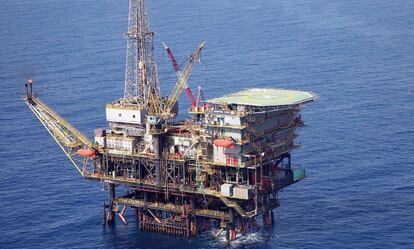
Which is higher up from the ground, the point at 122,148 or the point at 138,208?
the point at 122,148

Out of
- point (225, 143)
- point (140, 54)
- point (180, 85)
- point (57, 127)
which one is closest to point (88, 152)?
point (57, 127)

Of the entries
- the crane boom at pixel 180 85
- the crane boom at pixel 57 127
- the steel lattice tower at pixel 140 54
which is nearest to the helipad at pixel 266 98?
the crane boom at pixel 180 85

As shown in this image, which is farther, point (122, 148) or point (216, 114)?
point (122, 148)

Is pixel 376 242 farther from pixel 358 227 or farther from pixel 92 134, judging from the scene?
pixel 92 134

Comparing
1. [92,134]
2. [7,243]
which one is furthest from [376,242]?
[92,134]

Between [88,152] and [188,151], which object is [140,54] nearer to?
[88,152]

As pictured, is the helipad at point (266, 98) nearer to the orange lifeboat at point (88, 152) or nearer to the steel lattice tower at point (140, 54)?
the steel lattice tower at point (140, 54)
